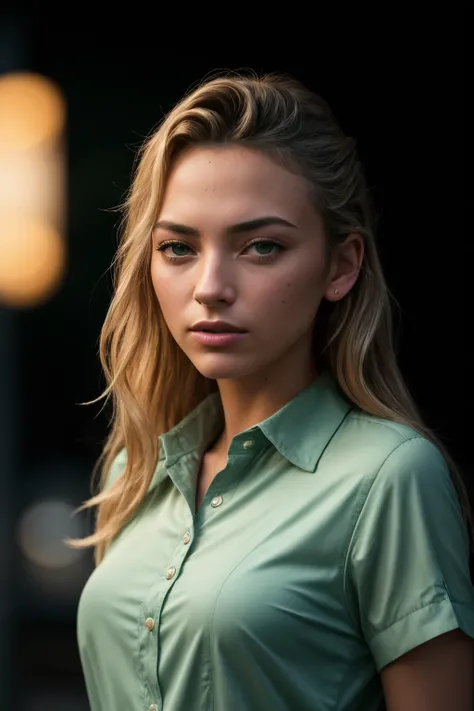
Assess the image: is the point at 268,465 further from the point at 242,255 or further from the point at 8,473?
the point at 8,473

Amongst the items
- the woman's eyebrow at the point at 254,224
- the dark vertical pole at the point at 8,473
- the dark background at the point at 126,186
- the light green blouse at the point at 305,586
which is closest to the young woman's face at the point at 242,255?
the woman's eyebrow at the point at 254,224

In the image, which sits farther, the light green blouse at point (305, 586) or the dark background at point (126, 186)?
the dark background at point (126, 186)

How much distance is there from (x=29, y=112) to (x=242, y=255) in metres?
2.30

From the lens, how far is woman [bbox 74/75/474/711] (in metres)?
1.78

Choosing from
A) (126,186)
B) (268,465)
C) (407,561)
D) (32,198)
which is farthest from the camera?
(32,198)

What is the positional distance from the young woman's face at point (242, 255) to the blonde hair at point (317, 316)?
41mm

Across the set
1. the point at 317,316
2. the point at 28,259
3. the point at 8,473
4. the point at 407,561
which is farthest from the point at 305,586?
the point at 28,259

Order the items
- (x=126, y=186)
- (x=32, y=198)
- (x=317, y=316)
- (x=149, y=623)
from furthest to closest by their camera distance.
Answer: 1. (x=32, y=198)
2. (x=126, y=186)
3. (x=317, y=316)
4. (x=149, y=623)

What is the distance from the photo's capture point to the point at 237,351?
193 centimetres

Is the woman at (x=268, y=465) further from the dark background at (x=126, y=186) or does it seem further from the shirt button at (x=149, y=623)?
the dark background at (x=126, y=186)

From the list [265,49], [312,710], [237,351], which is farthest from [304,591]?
[265,49]

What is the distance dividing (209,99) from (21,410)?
7.25ft

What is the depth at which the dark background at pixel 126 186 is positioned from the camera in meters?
3.77

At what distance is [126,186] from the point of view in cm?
390
